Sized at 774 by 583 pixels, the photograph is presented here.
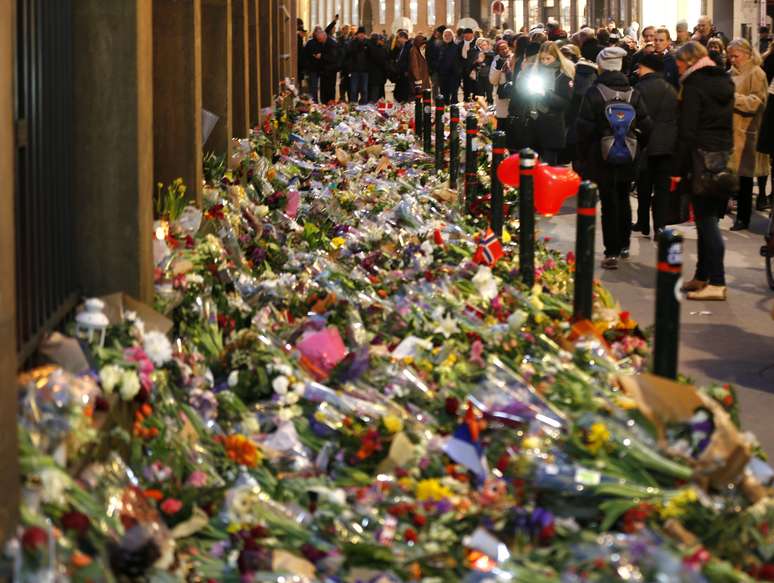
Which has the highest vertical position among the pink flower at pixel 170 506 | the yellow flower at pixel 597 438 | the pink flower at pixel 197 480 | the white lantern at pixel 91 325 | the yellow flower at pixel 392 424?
the white lantern at pixel 91 325

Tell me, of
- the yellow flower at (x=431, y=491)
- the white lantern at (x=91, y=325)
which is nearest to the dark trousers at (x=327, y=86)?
the white lantern at (x=91, y=325)

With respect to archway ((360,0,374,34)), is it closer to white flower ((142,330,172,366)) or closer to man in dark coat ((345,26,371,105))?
man in dark coat ((345,26,371,105))

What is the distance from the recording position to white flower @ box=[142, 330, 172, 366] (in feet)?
20.8

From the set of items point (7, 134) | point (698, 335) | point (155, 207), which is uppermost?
point (7, 134)

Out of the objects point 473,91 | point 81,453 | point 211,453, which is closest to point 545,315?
point 211,453

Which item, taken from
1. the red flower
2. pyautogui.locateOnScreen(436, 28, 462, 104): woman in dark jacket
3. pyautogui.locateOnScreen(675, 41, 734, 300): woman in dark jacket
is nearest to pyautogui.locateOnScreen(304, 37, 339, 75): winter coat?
pyautogui.locateOnScreen(436, 28, 462, 104): woman in dark jacket

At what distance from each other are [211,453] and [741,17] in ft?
129

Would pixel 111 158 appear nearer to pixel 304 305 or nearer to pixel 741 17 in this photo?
pixel 304 305

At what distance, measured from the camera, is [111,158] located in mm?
7133

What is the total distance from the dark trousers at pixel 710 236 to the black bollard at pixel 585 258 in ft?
12.7

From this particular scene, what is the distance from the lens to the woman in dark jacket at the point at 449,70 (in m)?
36.0

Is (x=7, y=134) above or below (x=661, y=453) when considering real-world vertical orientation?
above

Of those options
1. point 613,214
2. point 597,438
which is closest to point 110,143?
point 597,438

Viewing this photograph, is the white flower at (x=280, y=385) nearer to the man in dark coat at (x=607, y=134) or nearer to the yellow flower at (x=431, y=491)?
the yellow flower at (x=431, y=491)
